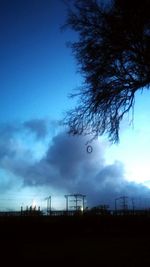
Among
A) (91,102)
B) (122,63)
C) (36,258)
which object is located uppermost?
(122,63)

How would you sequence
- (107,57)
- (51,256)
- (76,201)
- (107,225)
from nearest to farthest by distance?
(107,57), (51,256), (107,225), (76,201)

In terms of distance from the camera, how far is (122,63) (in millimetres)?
12820

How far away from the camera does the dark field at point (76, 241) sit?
13.4 metres

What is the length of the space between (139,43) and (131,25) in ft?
1.87

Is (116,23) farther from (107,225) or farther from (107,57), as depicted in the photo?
(107,225)

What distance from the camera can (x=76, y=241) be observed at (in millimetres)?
21188

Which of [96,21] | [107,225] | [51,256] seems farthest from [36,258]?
[107,225]

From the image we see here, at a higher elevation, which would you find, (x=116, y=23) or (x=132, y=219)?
(x=116, y=23)

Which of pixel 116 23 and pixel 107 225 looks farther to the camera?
pixel 107 225

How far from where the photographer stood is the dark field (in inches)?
528

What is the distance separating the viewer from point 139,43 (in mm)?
12109

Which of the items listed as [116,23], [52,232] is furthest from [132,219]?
[116,23]

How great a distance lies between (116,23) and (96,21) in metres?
0.97

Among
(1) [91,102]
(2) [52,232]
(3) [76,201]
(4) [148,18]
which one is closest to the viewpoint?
(4) [148,18]
